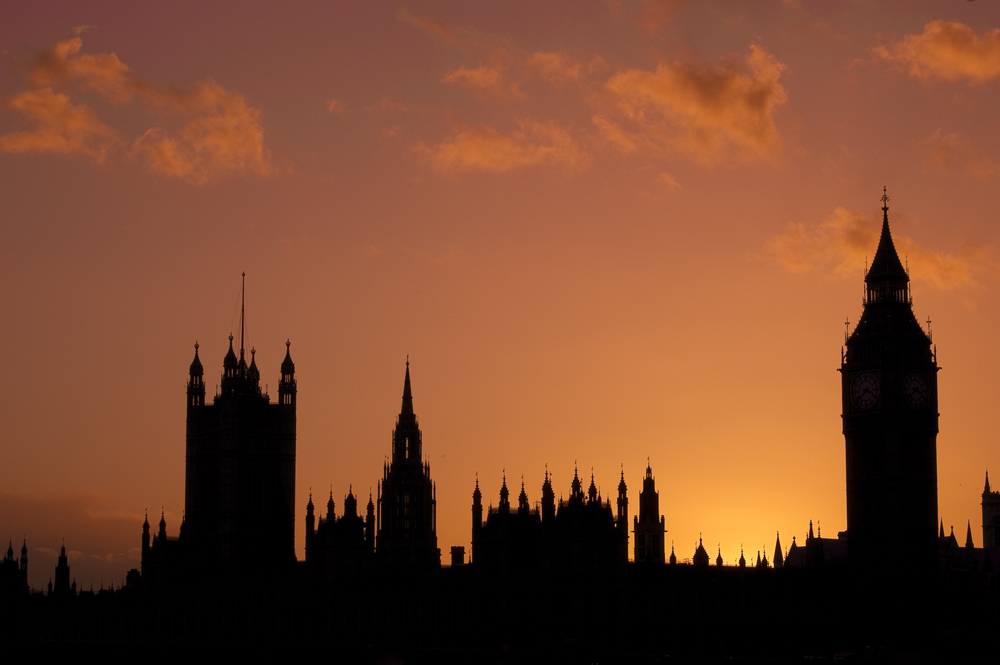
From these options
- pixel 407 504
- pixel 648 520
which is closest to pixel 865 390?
pixel 648 520

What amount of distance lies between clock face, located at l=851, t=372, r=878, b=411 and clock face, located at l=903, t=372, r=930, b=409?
288 centimetres

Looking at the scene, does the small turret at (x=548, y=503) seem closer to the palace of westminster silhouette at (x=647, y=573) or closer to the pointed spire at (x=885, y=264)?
the palace of westminster silhouette at (x=647, y=573)

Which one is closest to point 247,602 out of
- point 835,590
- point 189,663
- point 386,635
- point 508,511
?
point 189,663

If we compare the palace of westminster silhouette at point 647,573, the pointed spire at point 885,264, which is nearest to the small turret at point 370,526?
the palace of westminster silhouette at point 647,573

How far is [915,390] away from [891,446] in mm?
6465

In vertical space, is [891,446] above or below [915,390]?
below

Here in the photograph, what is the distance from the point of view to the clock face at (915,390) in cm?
17462

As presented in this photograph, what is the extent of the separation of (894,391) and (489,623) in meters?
49.3

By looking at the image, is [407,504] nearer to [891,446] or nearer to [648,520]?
[648,520]

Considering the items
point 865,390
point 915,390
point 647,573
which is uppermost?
point 865,390

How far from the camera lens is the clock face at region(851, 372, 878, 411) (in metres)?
175

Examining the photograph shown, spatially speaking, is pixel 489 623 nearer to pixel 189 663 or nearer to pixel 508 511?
pixel 508 511

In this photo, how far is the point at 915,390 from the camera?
575 feet

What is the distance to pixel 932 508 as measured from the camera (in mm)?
174500
